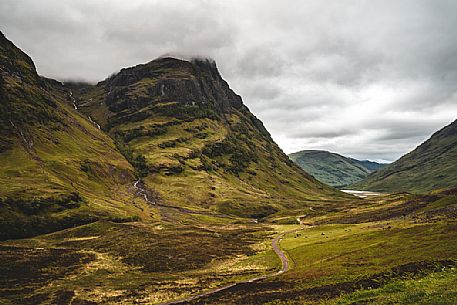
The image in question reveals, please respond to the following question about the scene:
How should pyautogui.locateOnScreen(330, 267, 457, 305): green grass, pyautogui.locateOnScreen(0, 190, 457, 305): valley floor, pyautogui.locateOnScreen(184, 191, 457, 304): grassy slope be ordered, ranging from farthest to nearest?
1. pyautogui.locateOnScreen(0, 190, 457, 305): valley floor
2. pyautogui.locateOnScreen(184, 191, 457, 304): grassy slope
3. pyautogui.locateOnScreen(330, 267, 457, 305): green grass

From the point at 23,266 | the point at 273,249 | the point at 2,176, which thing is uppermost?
the point at 2,176

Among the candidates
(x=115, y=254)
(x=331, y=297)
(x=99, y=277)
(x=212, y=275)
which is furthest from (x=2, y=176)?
(x=331, y=297)

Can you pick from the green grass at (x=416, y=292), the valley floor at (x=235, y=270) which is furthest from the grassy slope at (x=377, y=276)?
the valley floor at (x=235, y=270)

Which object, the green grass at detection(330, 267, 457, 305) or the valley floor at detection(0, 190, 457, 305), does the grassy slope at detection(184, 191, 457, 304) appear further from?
the valley floor at detection(0, 190, 457, 305)

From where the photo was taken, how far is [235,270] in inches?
2938

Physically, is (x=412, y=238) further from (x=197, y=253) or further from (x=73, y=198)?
(x=73, y=198)

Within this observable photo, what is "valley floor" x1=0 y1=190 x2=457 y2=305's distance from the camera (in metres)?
38.0

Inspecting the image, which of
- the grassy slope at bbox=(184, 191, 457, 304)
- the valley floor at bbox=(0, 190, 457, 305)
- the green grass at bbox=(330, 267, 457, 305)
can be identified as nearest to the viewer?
the green grass at bbox=(330, 267, 457, 305)

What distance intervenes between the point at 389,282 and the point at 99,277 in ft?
208

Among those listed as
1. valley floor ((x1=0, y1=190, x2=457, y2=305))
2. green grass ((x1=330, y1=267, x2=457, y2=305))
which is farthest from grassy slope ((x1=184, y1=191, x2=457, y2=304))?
valley floor ((x1=0, y1=190, x2=457, y2=305))

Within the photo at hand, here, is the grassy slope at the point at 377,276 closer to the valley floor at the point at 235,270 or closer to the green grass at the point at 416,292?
the green grass at the point at 416,292

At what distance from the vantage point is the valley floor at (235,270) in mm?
37969

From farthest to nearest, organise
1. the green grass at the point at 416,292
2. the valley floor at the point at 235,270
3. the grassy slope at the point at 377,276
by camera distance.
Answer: the valley floor at the point at 235,270
the grassy slope at the point at 377,276
the green grass at the point at 416,292

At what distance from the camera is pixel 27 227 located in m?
134
